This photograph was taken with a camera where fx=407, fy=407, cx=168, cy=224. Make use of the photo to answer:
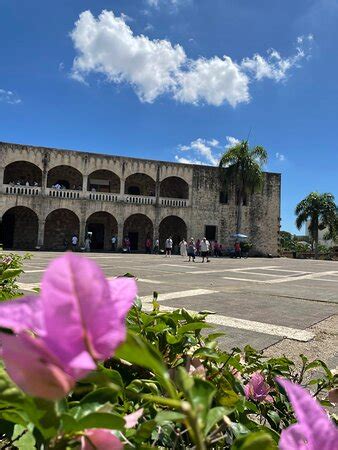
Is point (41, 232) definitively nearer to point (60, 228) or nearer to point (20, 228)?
point (20, 228)

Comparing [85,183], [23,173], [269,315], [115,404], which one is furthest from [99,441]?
[23,173]

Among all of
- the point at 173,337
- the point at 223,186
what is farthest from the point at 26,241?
the point at 173,337

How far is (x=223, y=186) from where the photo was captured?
32.5 meters

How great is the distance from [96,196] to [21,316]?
29.7 m

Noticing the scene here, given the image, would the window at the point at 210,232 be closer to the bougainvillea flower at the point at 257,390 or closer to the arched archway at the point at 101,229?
the arched archway at the point at 101,229

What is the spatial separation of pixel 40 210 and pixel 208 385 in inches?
1140

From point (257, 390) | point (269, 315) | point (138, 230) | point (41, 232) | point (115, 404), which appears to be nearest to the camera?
point (115, 404)

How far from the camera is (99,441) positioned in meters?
0.49

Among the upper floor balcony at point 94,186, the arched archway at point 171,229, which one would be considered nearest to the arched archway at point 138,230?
the arched archway at point 171,229

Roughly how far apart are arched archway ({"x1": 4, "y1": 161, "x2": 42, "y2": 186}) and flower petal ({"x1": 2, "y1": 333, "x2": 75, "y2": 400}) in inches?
1213

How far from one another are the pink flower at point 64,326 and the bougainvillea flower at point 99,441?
0.54ft

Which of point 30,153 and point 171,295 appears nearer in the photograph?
point 171,295

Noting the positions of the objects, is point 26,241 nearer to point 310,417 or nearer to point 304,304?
point 304,304

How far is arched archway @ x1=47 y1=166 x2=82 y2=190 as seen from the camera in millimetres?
30875
